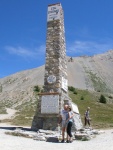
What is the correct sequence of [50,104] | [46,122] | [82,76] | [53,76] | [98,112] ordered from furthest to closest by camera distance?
[82,76]
[98,112]
[53,76]
[50,104]
[46,122]

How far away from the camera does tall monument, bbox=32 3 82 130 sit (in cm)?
1909

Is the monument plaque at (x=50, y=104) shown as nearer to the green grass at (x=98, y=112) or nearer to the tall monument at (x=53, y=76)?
the tall monument at (x=53, y=76)

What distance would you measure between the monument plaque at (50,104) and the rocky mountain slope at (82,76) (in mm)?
64650

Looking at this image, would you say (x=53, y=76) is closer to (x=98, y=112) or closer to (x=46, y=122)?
(x=46, y=122)

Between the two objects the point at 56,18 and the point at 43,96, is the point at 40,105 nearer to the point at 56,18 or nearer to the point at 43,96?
the point at 43,96

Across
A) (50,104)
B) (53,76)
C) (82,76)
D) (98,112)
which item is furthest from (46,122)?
(82,76)

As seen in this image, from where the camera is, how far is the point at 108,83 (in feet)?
396

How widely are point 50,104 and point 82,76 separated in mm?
102197

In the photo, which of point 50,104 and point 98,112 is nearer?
point 50,104

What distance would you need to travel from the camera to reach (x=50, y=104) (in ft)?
63.3

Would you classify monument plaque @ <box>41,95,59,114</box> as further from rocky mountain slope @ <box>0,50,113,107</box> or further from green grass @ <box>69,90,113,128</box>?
rocky mountain slope @ <box>0,50,113,107</box>

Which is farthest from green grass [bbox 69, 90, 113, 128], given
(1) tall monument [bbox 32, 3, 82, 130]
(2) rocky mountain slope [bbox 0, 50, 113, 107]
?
(2) rocky mountain slope [bbox 0, 50, 113, 107]

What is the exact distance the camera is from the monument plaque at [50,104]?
62.5 ft

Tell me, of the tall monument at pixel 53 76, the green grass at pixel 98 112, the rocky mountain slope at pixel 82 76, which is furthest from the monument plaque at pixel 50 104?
the rocky mountain slope at pixel 82 76
